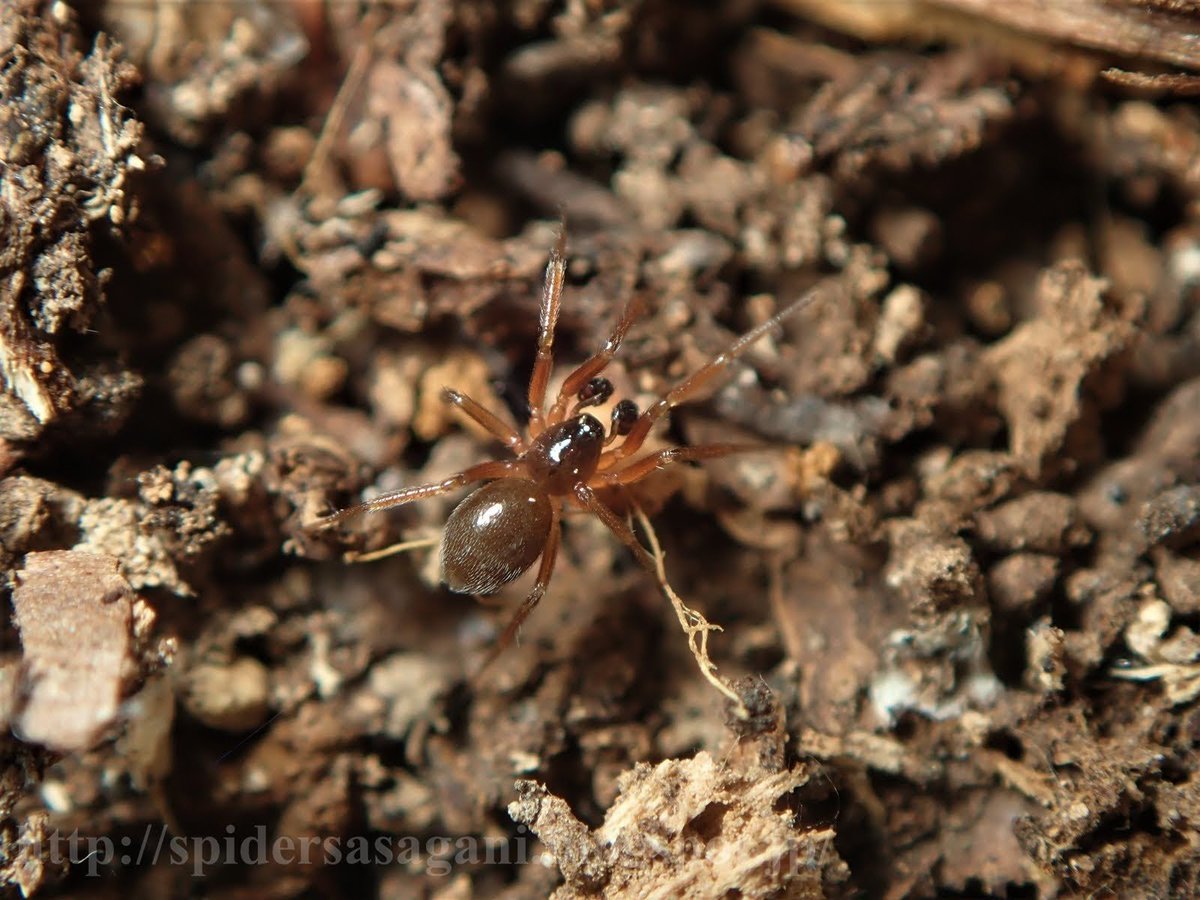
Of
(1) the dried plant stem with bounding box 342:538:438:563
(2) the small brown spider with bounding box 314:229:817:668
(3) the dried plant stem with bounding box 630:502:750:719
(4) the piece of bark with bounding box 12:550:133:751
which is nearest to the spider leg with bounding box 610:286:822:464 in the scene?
(2) the small brown spider with bounding box 314:229:817:668

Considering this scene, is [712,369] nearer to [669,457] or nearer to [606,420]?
[669,457]

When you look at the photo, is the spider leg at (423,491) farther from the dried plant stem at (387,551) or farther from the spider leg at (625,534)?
the spider leg at (625,534)

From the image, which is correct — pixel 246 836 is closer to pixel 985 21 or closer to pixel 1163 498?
pixel 1163 498

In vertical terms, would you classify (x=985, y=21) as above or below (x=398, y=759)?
above

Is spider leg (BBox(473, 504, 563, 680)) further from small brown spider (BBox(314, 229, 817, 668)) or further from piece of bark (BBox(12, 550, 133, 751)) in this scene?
piece of bark (BBox(12, 550, 133, 751))

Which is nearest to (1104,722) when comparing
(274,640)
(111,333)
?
(274,640)

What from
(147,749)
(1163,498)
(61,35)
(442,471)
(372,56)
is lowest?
(147,749)

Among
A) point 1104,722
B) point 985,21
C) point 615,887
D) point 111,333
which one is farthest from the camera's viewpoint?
point 985,21

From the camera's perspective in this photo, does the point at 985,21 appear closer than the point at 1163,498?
No

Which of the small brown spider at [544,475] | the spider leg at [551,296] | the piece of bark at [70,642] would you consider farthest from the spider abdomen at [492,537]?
the piece of bark at [70,642]
